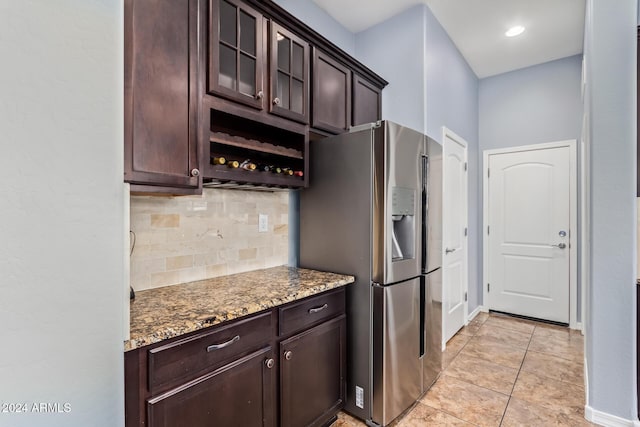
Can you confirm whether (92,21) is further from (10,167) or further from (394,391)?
(394,391)

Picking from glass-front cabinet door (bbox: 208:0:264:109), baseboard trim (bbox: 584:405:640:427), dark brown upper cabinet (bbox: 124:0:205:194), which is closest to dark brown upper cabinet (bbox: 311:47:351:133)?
glass-front cabinet door (bbox: 208:0:264:109)

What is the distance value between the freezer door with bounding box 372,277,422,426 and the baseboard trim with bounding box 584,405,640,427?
1038 millimetres

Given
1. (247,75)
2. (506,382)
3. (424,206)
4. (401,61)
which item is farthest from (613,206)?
(247,75)

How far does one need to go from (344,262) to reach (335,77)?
1350 mm

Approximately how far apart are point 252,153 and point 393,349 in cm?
149

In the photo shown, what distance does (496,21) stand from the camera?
2859 mm

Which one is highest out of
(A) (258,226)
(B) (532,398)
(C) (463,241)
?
(A) (258,226)

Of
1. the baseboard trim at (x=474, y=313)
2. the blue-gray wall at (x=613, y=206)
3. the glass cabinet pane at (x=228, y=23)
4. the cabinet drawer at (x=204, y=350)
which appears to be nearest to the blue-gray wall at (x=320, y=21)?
the glass cabinet pane at (x=228, y=23)

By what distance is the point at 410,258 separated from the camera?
202 cm

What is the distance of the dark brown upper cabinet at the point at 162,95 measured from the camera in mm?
1225

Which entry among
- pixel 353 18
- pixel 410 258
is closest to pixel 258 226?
pixel 410 258

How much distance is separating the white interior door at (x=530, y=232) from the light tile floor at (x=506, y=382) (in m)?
0.42

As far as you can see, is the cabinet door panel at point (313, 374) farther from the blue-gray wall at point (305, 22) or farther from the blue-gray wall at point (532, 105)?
the blue-gray wall at point (532, 105)

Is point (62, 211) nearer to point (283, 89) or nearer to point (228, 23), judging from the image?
point (228, 23)
